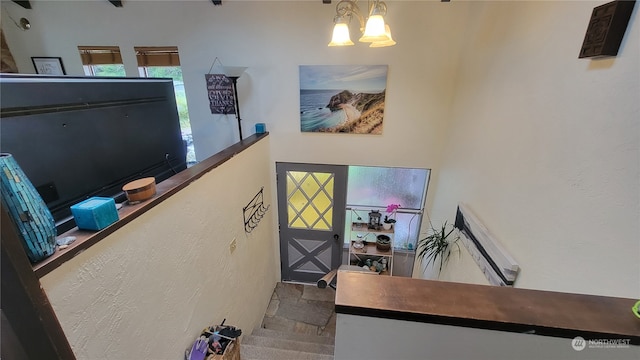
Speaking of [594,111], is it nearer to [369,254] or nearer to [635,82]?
[635,82]

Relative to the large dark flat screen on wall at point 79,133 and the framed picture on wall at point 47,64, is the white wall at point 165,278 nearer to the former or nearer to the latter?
the large dark flat screen on wall at point 79,133

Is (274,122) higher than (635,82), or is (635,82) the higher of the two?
(635,82)

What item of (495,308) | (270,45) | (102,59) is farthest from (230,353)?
(102,59)

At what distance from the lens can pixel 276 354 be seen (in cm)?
219

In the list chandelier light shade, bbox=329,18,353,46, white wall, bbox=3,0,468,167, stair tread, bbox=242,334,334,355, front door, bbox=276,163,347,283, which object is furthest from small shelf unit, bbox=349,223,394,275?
chandelier light shade, bbox=329,18,353,46

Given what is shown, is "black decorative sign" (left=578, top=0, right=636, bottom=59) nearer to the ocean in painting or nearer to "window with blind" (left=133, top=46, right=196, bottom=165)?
the ocean in painting

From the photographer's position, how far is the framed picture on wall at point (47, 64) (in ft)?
9.27

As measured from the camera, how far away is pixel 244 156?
2.42 metres

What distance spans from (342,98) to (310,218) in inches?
66.2

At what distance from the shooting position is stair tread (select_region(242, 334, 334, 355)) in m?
2.36

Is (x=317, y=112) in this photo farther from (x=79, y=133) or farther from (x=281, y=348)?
(x=281, y=348)

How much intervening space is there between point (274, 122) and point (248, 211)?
1.13 meters

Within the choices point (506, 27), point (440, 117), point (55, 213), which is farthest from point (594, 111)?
point (55, 213)

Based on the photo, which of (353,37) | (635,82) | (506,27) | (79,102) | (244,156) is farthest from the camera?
(353,37)
